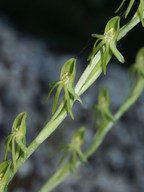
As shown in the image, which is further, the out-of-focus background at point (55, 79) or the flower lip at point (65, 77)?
the out-of-focus background at point (55, 79)

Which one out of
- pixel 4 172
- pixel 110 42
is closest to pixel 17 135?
pixel 4 172

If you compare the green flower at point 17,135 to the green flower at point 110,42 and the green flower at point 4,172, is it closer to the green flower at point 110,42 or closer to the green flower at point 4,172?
the green flower at point 4,172

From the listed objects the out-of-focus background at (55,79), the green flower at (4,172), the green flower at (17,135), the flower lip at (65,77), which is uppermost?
the out-of-focus background at (55,79)

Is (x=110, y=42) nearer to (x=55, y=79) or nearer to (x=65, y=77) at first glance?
(x=65, y=77)

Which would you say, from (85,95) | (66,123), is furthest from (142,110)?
(66,123)

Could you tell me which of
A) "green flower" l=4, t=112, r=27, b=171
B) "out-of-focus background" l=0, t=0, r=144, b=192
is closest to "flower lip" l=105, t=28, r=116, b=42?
"green flower" l=4, t=112, r=27, b=171

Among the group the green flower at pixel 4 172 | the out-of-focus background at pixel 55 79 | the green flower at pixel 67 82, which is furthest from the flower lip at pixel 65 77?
the out-of-focus background at pixel 55 79

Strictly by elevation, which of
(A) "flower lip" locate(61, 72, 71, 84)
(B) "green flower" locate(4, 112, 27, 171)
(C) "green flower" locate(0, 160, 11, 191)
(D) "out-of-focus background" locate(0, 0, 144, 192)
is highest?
(D) "out-of-focus background" locate(0, 0, 144, 192)

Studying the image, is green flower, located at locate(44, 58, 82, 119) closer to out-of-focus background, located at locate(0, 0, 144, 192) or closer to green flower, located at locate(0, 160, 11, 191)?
green flower, located at locate(0, 160, 11, 191)

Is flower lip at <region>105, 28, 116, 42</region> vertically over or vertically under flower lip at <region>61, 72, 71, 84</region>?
under
